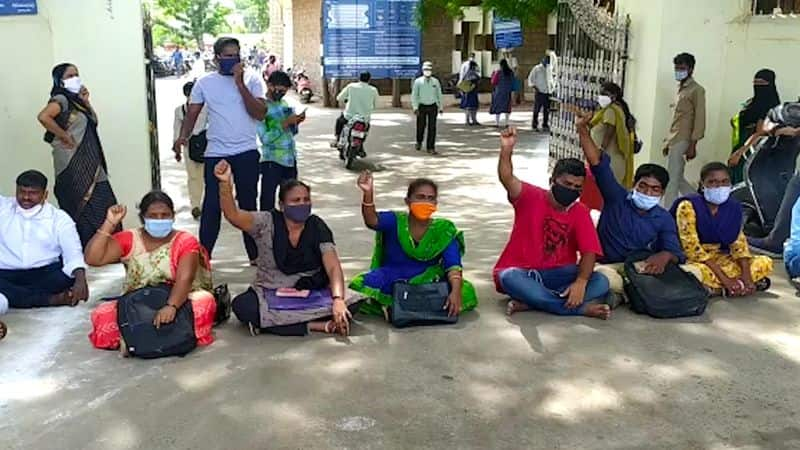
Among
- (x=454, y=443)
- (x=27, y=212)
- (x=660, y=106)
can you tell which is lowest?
(x=454, y=443)

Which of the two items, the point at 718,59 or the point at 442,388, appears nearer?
the point at 442,388

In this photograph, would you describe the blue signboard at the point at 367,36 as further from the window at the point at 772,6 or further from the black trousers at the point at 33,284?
the black trousers at the point at 33,284

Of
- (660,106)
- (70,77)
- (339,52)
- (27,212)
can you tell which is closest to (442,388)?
(27,212)

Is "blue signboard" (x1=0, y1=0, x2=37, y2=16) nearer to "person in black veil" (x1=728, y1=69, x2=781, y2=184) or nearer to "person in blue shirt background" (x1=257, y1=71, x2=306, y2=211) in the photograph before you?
"person in blue shirt background" (x1=257, y1=71, x2=306, y2=211)

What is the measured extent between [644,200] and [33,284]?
12.8 ft

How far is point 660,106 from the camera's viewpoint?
816cm

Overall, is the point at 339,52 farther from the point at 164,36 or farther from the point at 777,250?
the point at 164,36

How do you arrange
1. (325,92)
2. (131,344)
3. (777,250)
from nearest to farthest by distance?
(131,344), (777,250), (325,92)

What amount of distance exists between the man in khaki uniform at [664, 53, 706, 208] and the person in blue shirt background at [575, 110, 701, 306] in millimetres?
2682

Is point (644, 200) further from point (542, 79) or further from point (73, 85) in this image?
point (542, 79)

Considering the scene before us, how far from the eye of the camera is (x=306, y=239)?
479 centimetres

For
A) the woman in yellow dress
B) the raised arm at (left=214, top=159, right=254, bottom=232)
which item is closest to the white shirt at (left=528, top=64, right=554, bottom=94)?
the woman in yellow dress

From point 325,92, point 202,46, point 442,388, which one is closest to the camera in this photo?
point 442,388

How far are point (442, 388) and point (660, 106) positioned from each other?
16.8 feet
